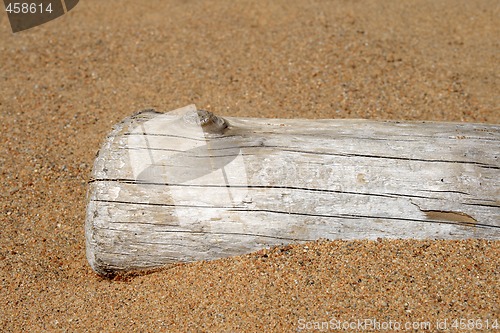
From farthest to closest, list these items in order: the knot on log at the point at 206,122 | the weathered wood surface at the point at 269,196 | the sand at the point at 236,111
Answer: the knot on log at the point at 206,122, the weathered wood surface at the point at 269,196, the sand at the point at 236,111

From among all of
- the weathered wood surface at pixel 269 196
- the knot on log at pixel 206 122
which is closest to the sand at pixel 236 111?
the weathered wood surface at pixel 269 196

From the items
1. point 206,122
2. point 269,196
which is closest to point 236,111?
point 206,122

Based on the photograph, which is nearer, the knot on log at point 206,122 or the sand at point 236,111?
the sand at point 236,111

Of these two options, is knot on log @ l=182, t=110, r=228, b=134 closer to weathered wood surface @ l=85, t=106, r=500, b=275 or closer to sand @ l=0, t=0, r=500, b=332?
weathered wood surface @ l=85, t=106, r=500, b=275

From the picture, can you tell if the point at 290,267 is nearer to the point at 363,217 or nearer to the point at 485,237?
the point at 363,217

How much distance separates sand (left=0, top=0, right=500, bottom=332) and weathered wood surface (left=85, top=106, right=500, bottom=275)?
0.37ft

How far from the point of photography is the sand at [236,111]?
3.03m

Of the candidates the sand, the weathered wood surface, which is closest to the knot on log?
the weathered wood surface

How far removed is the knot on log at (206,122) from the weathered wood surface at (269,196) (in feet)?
0.16

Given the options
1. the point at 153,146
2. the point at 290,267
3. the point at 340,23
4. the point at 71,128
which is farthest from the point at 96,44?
the point at 290,267

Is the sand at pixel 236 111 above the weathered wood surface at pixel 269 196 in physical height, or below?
below

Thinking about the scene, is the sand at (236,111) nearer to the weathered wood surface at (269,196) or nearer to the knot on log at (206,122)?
the weathered wood surface at (269,196)

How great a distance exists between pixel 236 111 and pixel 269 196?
2145mm

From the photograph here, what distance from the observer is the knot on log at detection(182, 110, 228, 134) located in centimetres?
332
